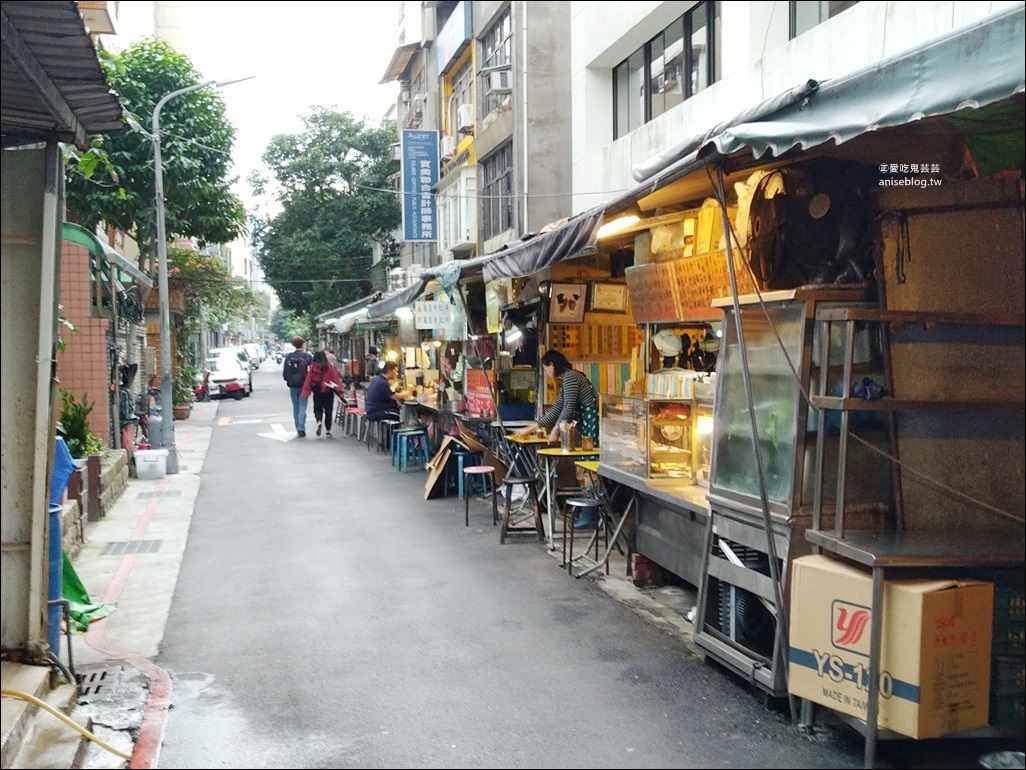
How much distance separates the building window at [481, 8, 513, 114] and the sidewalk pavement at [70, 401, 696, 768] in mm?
13498

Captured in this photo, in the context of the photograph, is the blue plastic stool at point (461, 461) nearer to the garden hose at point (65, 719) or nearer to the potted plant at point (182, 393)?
the garden hose at point (65, 719)

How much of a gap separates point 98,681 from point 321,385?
15472 millimetres


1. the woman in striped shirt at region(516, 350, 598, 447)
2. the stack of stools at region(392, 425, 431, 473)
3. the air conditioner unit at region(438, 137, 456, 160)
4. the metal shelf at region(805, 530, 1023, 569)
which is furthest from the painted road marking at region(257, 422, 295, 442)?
the metal shelf at region(805, 530, 1023, 569)

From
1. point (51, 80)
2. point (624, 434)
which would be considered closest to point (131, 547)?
point (624, 434)

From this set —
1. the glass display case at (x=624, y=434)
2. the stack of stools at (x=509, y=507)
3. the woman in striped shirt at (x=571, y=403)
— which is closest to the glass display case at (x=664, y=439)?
the glass display case at (x=624, y=434)

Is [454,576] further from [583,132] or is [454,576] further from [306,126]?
[306,126]

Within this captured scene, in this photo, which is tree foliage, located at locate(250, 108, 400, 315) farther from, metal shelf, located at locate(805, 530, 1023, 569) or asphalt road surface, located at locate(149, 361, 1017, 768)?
metal shelf, located at locate(805, 530, 1023, 569)

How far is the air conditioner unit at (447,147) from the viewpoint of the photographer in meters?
29.8

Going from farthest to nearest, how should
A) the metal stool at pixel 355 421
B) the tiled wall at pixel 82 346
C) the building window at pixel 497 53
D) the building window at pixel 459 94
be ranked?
the building window at pixel 459 94 → the building window at pixel 497 53 → the metal stool at pixel 355 421 → the tiled wall at pixel 82 346

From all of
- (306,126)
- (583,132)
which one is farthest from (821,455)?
(306,126)

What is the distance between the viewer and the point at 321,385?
69.2 feet

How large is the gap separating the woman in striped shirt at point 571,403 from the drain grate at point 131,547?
4.49m

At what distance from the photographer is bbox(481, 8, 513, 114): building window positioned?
871 inches

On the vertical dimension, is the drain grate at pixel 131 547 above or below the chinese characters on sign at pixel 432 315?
below
